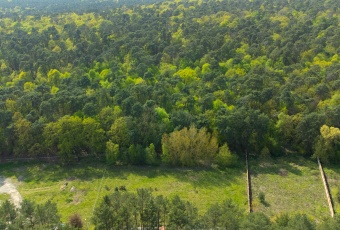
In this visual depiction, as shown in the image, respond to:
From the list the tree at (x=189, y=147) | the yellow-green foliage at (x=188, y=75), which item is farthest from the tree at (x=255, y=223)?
the yellow-green foliage at (x=188, y=75)

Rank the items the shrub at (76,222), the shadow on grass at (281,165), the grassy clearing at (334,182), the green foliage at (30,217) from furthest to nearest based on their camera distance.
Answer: the shadow on grass at (281,165)
the grassy clearing at (334,182)
the shrub at (76,222)
the green foliage at (30,217)

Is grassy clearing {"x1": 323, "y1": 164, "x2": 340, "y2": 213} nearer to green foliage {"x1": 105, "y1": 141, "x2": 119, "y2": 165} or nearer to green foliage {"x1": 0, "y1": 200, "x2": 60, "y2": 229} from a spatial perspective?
green foliage {"x1": 105, "y1": 141, "x2": 119, "y2": 165}

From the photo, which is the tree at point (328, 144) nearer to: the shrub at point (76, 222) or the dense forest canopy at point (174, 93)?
the dense forest canopy at point (174, 93)

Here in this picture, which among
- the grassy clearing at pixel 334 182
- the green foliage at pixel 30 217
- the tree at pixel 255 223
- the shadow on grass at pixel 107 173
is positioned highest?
the tree at pixel 255 223

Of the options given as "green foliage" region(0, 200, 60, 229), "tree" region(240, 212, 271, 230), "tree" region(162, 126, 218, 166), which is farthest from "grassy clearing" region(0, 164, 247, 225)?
"tree" region(240, 212, 271, 230)

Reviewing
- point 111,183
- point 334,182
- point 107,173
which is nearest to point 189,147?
point 111,183

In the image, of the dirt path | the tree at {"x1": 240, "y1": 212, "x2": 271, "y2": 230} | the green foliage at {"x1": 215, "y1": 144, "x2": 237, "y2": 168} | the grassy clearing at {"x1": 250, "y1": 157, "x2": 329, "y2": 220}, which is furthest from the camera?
the green foliage at {"x1": 215, "y1": 144, "x2": 237, "y2": 168}

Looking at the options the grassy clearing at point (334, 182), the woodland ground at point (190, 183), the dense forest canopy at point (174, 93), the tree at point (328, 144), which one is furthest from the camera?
the dense forest canopy at point (174, 93)
